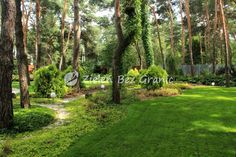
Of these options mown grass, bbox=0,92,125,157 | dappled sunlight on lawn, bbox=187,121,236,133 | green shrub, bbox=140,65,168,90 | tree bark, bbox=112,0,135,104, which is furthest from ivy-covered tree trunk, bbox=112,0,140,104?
dappled sunlight on lawn, bbox=187,121,236,133

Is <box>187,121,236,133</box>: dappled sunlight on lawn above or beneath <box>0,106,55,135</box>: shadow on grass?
beneath

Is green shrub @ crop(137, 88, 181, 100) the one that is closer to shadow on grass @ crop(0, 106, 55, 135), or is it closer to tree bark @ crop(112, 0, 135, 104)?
tree bark @ crop(112, 0, 135, 104)

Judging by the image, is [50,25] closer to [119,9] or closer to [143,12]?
[143,12]

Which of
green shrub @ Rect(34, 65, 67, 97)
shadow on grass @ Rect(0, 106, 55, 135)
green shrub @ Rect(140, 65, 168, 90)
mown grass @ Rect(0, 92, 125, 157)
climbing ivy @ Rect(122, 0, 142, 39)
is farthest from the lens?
green shrub @ Rect(140, 65, 168, 90)

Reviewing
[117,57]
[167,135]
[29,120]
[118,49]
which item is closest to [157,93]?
[117,57]

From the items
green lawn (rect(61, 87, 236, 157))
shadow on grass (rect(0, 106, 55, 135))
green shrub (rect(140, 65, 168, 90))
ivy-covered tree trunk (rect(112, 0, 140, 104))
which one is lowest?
green lawn (rect(61, 87, 236, 157))

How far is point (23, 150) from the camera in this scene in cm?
601

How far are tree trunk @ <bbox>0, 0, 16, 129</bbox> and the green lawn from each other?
2108 millimetres

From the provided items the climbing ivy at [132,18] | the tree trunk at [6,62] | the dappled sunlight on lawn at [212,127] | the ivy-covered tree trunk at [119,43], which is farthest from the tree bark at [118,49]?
the tree trunk at [6,62]

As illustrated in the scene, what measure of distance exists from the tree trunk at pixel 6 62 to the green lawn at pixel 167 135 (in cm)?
211

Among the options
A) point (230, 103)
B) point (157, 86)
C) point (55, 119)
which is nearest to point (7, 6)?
point (55, 119)

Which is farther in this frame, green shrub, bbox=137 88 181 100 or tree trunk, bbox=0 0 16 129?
green shrub, bbox=137 88 181 100

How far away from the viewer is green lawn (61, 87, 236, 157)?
5867 mm

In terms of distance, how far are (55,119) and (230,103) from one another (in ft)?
22.0
